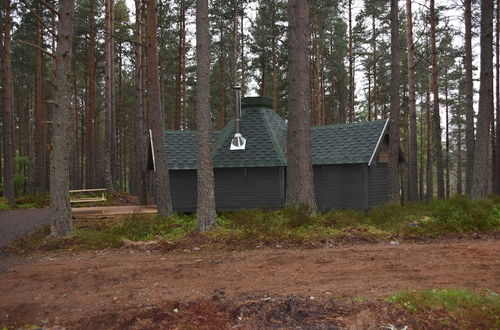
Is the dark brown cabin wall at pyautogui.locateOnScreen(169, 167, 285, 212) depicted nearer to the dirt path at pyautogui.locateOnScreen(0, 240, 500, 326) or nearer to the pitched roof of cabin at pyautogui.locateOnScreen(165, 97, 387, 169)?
the pitched roof of cabin at pyautogui.locateOnScreen(165, 97, 387, 169)

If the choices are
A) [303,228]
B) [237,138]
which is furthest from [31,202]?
[303,228]

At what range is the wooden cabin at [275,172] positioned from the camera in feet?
50.6

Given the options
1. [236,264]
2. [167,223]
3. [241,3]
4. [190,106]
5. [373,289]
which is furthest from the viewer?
[190,106]

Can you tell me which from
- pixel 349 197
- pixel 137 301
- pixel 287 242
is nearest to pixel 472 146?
pixel 349 197

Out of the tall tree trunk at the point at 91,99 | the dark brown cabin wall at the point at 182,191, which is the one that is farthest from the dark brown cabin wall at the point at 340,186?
the tall tree trunk at the point at 91,99

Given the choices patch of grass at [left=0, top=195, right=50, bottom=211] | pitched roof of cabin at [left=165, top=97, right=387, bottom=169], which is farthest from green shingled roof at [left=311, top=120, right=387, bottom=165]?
patch of grass at [left=0, top=195, right=50, bottom=211]

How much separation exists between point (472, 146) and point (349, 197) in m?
6.81

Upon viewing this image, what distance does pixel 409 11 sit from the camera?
19.3 meters

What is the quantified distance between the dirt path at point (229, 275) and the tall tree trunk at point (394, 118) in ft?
23.3

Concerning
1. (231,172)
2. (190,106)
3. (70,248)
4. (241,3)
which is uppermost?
(241,3)

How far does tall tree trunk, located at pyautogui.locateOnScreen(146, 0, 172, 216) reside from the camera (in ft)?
42.5

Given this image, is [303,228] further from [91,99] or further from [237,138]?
[91,99]

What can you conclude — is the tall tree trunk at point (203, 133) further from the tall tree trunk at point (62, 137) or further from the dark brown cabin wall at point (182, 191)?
the dark brown cabin wall at point (182, 191)

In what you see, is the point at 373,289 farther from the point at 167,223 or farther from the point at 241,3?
the point at 241,3
